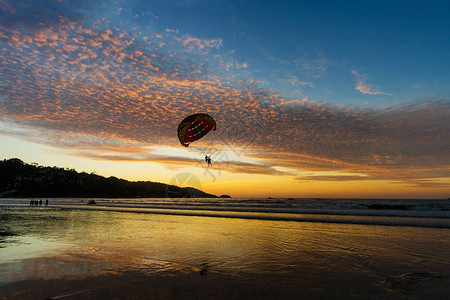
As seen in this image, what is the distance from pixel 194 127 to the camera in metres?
22.2

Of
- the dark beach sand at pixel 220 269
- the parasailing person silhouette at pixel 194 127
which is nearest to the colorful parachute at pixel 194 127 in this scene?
the parasailing person silhouette at pixel 194 127

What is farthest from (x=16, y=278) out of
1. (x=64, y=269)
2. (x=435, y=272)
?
(x=435, y=272)

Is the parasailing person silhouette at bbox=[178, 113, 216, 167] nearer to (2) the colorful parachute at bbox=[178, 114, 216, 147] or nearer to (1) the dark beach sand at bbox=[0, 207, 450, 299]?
(2) the colorful parachute at bbox=[178, 114, 216, 147]

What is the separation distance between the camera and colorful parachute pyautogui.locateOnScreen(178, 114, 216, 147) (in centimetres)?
2188

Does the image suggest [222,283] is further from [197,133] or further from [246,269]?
[197,133]

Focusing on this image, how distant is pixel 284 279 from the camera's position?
7.02 m

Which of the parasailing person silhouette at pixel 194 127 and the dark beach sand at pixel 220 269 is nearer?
the dark beach sand at pixel 220 269

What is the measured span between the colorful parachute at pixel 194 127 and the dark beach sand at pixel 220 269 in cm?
1067

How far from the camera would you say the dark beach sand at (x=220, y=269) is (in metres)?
6.00

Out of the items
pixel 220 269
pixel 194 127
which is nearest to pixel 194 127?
pixel 194 127

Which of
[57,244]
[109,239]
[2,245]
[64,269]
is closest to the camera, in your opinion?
[64,269]

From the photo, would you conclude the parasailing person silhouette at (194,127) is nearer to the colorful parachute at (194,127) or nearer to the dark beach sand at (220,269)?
the colorful parachute at (194,127)

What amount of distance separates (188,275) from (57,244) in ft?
25.7

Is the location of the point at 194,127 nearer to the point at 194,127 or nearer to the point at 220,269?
the point at 194,127
